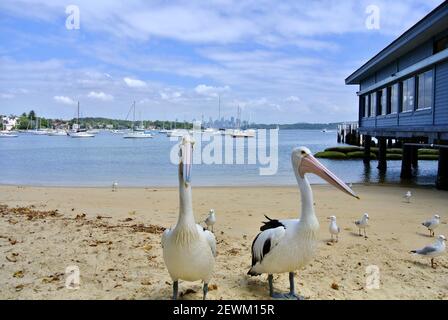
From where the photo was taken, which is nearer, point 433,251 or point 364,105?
point 433,251

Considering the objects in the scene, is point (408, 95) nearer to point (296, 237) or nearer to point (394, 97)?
point (394, 97)

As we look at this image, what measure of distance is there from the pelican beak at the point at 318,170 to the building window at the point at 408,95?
54.1 ft

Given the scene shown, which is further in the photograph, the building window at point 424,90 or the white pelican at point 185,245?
the building window at point 424,90

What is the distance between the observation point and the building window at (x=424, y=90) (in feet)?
57.2

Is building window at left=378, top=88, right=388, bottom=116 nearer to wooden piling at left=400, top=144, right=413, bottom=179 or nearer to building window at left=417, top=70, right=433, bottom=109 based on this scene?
wooden piling at left=400, top=144, right=413, bottom=179

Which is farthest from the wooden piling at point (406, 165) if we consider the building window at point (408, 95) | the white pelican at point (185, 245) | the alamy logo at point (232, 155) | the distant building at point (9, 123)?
the distant building at point (9, 123)

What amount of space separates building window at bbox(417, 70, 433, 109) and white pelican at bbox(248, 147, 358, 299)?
14493 mm

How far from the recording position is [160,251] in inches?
275

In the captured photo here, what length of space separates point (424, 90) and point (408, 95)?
208 cm

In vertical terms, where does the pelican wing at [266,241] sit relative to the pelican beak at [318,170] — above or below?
below

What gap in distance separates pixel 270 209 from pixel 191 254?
8.15m

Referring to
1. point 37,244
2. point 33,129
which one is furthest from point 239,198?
point 33,129

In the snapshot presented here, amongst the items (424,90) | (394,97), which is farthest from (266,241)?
(394,97)

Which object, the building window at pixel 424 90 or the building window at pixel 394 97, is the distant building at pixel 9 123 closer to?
the building window at pixel 394 97
